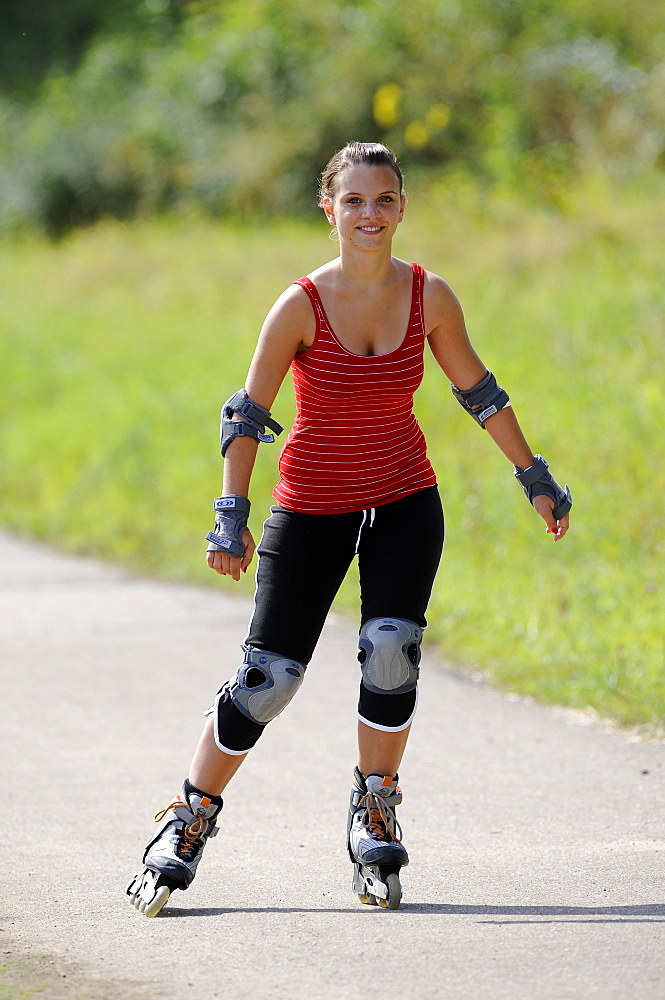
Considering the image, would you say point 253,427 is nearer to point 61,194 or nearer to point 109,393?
point 109,393

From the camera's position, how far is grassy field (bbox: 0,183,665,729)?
6699 mm

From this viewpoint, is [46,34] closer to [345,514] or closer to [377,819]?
[345,514]

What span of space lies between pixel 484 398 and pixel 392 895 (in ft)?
4.39

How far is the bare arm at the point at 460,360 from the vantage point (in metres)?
3.83

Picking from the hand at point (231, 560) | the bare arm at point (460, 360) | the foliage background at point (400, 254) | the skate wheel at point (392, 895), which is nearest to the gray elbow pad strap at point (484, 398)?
the bare arm at point (460, 360)

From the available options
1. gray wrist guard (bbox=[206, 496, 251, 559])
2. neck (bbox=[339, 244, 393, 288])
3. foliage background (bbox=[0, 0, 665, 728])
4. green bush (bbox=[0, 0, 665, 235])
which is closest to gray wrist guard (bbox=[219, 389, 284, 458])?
gray wrist guard (bbox=[206, 496, 251, 559])

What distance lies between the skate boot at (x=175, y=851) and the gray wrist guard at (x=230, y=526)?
0.65m

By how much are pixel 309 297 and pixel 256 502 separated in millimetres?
5752

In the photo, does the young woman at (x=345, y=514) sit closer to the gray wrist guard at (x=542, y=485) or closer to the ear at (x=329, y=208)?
the ear at (x=329, y=208)

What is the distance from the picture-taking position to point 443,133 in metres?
18.5

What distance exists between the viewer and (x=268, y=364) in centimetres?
370

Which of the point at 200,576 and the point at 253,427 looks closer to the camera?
the point at 253,427

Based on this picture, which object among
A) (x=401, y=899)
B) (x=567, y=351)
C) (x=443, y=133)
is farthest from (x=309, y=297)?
(x=443, y=133)

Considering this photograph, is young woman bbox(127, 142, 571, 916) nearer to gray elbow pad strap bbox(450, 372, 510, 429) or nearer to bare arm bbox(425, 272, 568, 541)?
bare arm bbox(425, 272, 568, 541)
